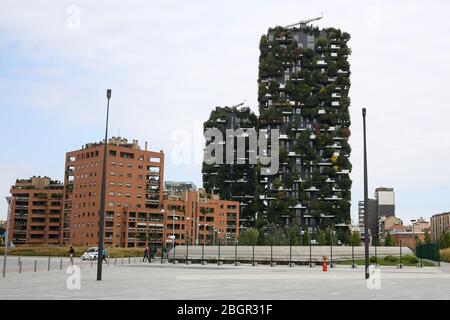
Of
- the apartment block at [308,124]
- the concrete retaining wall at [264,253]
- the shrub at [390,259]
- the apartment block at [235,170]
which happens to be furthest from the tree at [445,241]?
the apartment block at [235,170]

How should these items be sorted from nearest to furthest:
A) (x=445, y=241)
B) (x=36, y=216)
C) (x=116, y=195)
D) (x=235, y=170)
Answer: (x=445, y=241)
(x=116, y=195)
(x=36, y=216)
(x=235, y=170)

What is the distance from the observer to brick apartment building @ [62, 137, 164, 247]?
12794 centimetres

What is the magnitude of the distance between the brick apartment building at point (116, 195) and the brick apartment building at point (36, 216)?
15.1 ft

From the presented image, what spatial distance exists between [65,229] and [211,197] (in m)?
40.3

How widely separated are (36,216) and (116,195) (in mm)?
27559

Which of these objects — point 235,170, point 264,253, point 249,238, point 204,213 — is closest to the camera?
point 264,253

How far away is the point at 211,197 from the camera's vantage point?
152m

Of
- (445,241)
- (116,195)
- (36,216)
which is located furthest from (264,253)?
(36,216)

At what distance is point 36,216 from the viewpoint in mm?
143500

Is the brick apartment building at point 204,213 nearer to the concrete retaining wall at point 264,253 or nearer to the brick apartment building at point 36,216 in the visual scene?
the brick apartment building at point 36,216

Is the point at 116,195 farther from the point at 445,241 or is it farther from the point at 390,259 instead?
the point at 390,259
